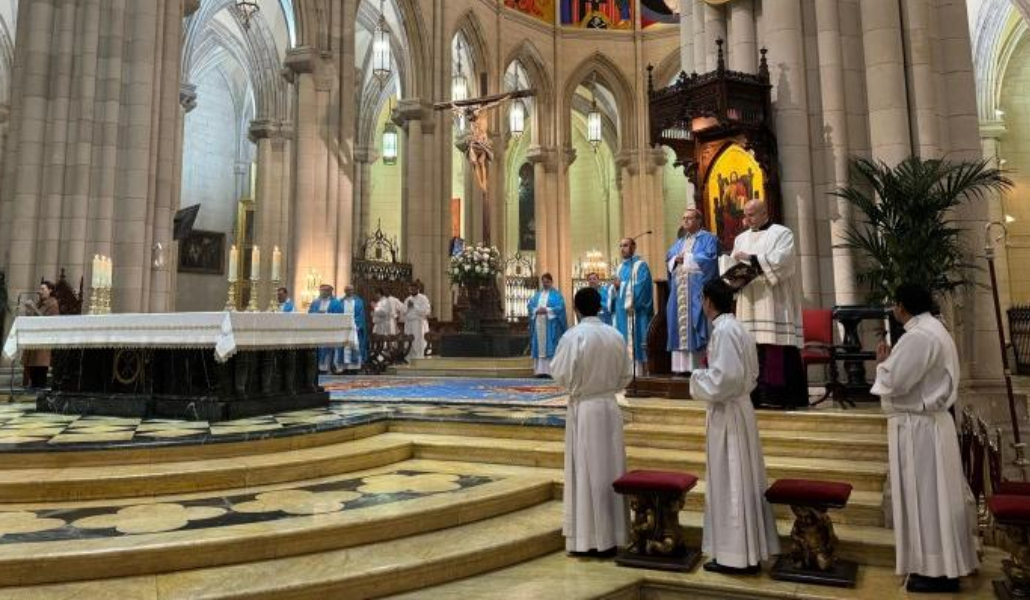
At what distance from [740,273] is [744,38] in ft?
14.4

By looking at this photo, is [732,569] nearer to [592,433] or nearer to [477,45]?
[592,433]

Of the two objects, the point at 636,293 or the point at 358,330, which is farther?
the point at 358,330

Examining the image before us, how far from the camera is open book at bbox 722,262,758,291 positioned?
5773 millimetres

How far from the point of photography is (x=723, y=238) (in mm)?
8320

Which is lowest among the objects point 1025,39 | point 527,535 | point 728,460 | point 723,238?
point 527,535

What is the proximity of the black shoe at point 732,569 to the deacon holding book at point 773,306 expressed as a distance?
232cm

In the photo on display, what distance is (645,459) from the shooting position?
16.5 ft

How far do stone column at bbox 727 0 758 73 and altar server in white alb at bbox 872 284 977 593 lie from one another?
6110 mm

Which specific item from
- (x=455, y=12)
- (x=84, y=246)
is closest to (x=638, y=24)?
(x=455, y=12)

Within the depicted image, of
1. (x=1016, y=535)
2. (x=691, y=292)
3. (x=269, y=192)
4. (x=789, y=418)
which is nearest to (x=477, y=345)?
(x=691, y=292)

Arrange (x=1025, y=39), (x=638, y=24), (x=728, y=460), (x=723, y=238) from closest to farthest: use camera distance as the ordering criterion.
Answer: (x=728, y=460) < (x=723, y=238) < (x=1025, y=39) < (x=638, y=24)

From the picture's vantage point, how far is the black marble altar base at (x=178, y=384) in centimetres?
623

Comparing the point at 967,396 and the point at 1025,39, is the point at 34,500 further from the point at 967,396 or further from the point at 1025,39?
the point at 1025,39

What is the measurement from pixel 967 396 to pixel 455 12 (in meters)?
17.7
